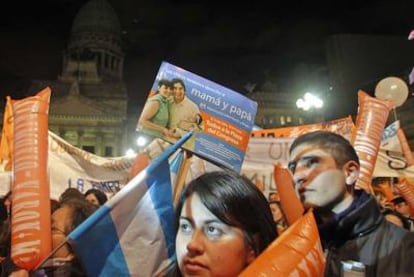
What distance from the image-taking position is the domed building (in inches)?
2175

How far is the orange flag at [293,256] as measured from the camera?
1686mm

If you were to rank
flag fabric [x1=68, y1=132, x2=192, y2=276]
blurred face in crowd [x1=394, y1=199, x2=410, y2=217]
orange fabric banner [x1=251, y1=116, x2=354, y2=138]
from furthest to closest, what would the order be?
orange fabric banner [x1=251, y1=116, x2=354, y2=138], blurred face in crowd [x1=394, y1=199, x2=410, y2=217], flag fabric [x1=68, y1=132, x2=192, y2=276]

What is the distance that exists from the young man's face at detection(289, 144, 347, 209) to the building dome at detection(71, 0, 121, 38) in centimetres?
6746

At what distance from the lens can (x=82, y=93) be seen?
59.2 metres

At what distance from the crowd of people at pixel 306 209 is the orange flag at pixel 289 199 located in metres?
0.82

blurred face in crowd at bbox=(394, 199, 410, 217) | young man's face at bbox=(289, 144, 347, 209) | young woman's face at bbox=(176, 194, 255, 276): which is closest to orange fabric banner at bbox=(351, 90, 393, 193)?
young man's face at bbox=(289, 144, 347, 209)

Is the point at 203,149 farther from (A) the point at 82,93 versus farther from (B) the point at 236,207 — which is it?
(A) the point at 82,93

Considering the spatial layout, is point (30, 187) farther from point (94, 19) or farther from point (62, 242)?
point (94, 19)

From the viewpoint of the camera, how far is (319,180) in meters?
2.34

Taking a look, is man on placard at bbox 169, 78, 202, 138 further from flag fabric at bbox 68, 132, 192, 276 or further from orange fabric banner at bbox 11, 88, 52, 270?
flag fabric at bbox 68, 132, 192, 276

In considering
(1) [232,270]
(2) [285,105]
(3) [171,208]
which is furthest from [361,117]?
(2) [285,105]

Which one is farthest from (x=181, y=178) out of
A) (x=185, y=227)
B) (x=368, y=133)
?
(x=368, y=133)

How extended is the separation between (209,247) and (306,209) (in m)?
0.79

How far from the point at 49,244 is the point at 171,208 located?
121 centimetres
